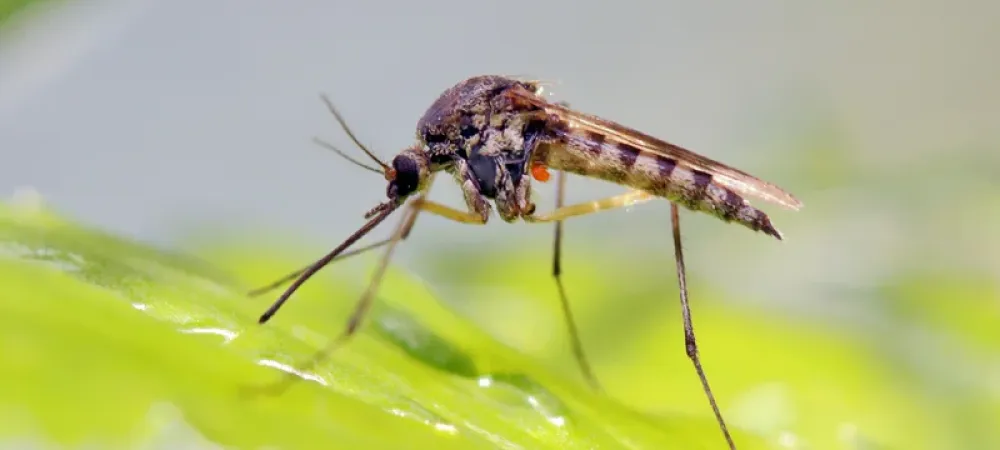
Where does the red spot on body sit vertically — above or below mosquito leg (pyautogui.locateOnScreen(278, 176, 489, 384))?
above

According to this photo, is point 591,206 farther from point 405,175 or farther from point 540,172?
point 405,175

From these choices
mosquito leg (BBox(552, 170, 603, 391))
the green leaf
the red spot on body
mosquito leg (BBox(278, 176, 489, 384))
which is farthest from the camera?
mosquito leg (BBox(552, 170, 603, 391))

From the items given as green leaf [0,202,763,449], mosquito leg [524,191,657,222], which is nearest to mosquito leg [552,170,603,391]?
mosquito leg [524,191,657,222]

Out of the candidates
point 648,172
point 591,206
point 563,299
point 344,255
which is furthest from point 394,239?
point 563,299

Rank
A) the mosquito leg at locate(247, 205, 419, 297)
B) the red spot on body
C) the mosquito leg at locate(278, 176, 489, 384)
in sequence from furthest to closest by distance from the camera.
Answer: the red spot on body → the mosquito leg at locate(247, 205, 419, 297) → the mosquito leg at locate(278, 176, 489, 384)

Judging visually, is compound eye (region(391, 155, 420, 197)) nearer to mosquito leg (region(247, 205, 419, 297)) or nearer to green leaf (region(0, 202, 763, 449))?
mosquito leg (region(247, 205, 419, 297))

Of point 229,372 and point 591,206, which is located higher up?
point 591,206

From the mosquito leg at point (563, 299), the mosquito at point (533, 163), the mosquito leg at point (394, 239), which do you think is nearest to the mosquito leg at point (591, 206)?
the mosquito at point (533, 163)

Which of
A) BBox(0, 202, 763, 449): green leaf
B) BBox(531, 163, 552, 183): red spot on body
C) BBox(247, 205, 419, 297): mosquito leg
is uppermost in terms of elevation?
BBox(531, 163, 552, 183): red spot on body

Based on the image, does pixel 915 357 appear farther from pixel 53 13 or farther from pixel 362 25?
pixel 53 13
